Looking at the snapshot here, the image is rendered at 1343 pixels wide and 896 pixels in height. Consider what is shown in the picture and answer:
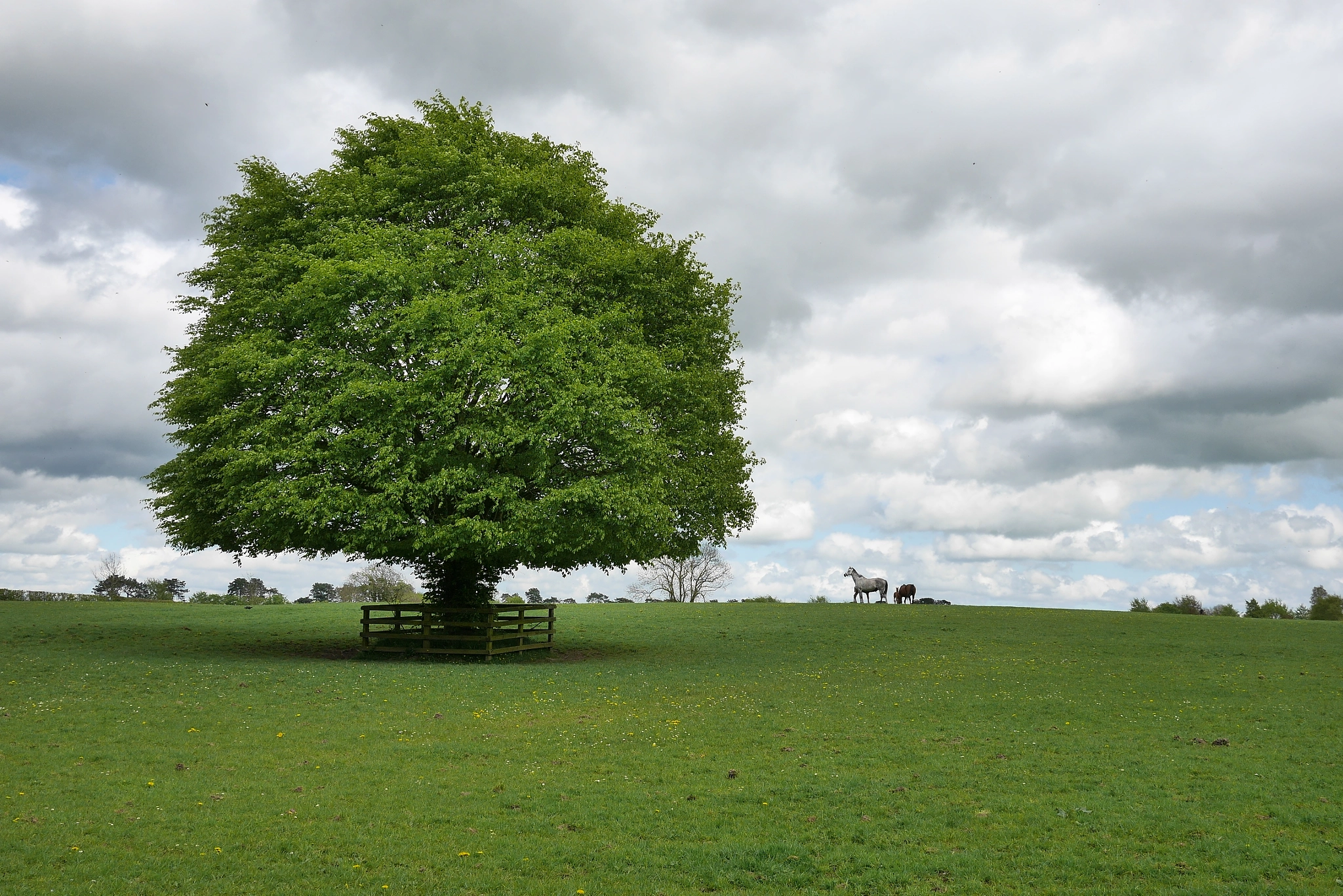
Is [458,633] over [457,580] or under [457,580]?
under

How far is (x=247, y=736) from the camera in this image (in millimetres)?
18250

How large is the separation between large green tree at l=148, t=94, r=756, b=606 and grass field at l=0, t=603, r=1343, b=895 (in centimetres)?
510

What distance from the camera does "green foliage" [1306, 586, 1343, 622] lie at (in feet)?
199

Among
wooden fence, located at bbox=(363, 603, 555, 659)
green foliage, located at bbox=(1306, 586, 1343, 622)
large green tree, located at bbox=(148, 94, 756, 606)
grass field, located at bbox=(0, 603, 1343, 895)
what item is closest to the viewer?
grass field, located at bbox=(0, 603, 1343, 895)

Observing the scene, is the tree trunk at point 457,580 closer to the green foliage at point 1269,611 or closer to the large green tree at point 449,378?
the large green tree at point 449,378

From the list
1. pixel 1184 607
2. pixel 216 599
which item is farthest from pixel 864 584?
pixel 216 599

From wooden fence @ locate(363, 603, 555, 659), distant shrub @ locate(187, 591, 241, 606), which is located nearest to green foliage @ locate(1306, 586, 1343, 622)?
wooden fence @ locate(363, 603, 555, 659)

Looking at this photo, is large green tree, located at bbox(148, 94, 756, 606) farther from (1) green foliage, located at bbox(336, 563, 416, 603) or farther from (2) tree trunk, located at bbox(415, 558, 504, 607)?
(1) green foliage, located at bbox(336, 563, 416, 603)

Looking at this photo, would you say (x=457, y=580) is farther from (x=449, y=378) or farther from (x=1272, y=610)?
(x=1272, y=610)

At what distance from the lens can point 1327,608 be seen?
6116cm

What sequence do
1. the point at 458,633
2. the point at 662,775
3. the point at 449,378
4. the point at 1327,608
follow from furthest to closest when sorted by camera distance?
1. the point at 1327,608
2. the point at 458,633
3. the point at 449,378
4. the point at 662,775

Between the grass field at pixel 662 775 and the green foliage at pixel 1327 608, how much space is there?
3635 centimetres

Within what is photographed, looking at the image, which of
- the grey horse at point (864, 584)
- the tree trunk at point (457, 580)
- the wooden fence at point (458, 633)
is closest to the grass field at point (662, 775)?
the wooden fence at point (458, 633)

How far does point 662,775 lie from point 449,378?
18.6 meters
